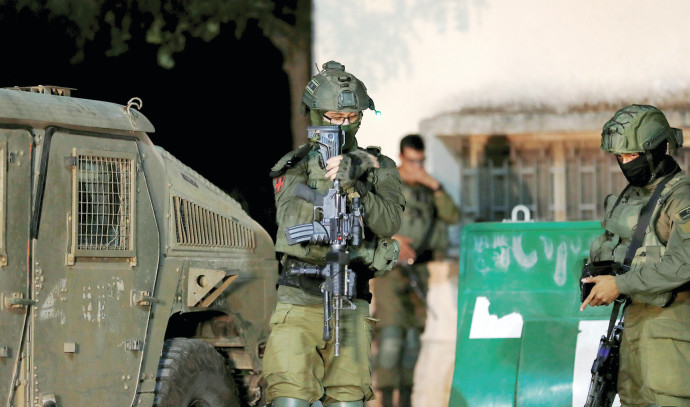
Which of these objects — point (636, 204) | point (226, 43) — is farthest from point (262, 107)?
point (636, 204)

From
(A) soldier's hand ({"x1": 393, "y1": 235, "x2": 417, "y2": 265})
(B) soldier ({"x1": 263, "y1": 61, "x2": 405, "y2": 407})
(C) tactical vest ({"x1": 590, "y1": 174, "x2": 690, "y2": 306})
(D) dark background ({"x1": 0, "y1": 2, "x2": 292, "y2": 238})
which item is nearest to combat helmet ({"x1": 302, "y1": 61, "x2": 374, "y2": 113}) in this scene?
(B) soldier ({"x1": 263, "y1": 61, "x2": 405, "y2": 407})

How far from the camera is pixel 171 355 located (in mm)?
6953

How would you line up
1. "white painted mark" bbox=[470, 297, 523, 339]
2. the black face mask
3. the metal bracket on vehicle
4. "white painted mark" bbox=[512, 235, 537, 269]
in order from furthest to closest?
"white painted mark" bbox=[512, 235, 537, 269] → "white painted mark" bbox=[470, 297, 523, 339] → the metal bracket on vehicle → the black face mask

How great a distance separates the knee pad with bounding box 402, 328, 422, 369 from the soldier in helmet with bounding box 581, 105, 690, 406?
273 centimetres

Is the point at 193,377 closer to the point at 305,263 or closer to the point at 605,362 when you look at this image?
the point at 305,263

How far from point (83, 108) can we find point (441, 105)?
342 centimetres

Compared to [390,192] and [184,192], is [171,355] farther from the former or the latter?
[390,192]

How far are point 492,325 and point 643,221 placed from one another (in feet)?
5.65

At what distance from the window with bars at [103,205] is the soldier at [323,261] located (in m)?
1.00

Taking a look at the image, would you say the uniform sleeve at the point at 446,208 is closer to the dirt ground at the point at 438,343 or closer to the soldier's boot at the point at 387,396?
the dirt ground at the point at 438,343

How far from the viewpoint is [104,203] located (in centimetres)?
656

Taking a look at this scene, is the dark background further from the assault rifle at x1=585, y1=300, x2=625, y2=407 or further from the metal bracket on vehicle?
the assault rifle at x1=585, y1=300, x2=625, y2=407

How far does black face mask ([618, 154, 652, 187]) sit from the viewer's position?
20.6ft

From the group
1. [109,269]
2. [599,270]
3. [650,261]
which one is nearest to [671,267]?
[650,261]
